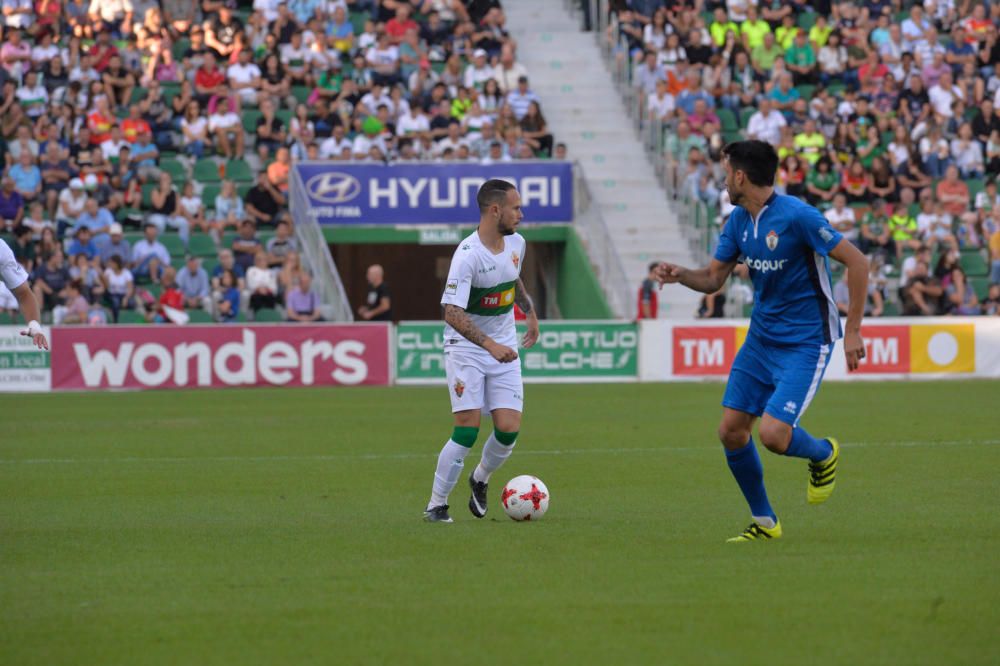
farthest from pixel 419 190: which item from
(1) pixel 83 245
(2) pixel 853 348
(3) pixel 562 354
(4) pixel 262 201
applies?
(2) pixel 853 348

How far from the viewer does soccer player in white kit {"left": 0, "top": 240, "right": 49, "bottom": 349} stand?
975 cm

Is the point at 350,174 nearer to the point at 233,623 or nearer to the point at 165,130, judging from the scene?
the point at 165,130

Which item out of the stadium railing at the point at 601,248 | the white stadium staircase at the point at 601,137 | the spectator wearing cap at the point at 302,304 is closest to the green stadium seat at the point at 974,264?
the white stadium staircase at the point at 601,137

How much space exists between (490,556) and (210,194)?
20215 millimetres

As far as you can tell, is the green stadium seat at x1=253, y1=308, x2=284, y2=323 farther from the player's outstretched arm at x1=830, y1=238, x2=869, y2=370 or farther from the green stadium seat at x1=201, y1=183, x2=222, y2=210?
the player's outstretched arm at x1=830, y1=238, x2=869, y2=370

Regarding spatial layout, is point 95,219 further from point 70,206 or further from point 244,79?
point 244,79

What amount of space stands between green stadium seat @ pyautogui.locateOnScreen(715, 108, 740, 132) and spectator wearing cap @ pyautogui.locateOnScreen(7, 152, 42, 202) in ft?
42.9

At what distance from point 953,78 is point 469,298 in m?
24.8

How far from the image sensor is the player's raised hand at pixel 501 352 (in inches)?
353

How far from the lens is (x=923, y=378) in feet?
82.7

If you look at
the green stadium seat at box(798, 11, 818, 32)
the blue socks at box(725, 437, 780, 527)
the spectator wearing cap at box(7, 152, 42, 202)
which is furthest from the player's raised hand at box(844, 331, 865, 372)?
the green stadium seat at box(798, 11, 818, 32)

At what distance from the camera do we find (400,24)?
3039 cm

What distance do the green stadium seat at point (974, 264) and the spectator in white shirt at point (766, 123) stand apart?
13.6 feet

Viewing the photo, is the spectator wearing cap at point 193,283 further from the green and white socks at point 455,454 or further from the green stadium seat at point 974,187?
the green and white socks at point 455,454
